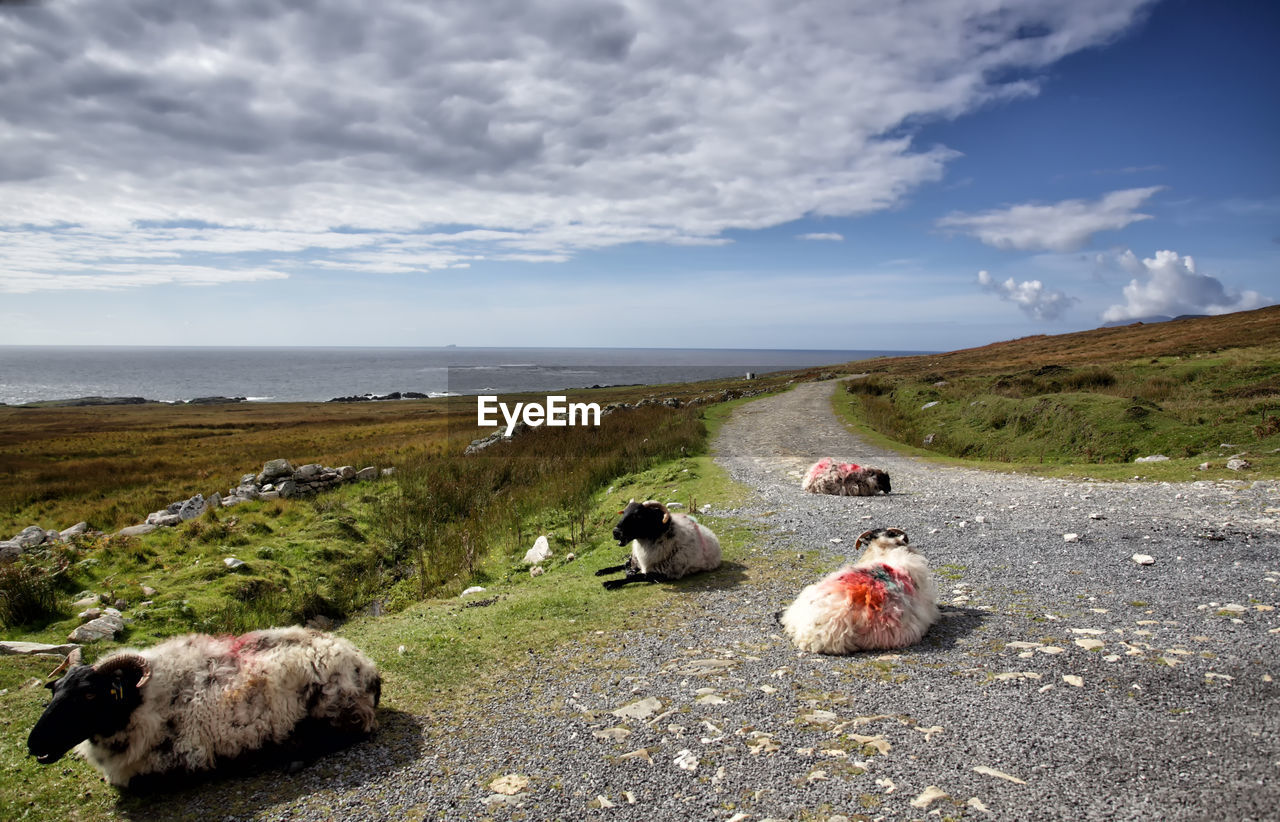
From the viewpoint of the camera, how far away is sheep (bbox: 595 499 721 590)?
988cm

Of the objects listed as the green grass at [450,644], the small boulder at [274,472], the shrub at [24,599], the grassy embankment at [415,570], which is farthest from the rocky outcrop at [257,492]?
the green grass at [450,644]

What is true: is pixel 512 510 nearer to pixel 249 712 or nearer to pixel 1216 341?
pixel 249 712

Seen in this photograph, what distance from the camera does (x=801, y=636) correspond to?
666 centimetres

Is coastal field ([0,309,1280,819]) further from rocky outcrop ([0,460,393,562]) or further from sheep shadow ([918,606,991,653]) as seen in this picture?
sheep shadow ([918,606,991,653])

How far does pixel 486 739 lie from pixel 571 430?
24.0 metres

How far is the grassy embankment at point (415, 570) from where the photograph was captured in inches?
246

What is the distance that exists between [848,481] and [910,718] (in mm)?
10734

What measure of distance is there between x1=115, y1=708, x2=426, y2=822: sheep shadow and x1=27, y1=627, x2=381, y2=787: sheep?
10 cm

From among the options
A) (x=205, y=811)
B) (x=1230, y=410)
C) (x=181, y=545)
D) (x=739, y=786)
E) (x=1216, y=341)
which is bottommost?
(x=181, y=545)

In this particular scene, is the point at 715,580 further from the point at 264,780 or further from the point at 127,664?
the point at 127,664

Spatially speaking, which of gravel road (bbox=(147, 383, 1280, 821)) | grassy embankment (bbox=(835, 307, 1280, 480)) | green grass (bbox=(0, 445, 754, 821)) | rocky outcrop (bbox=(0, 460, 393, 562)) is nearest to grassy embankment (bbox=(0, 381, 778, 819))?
green grass (bbox=(0, 445, 754, 821))

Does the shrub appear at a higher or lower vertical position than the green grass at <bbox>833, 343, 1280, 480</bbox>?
lower

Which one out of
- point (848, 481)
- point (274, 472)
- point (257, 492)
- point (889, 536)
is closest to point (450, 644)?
point (889, 536)

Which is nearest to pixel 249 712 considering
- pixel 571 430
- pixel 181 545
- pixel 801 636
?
pixel 801 636
